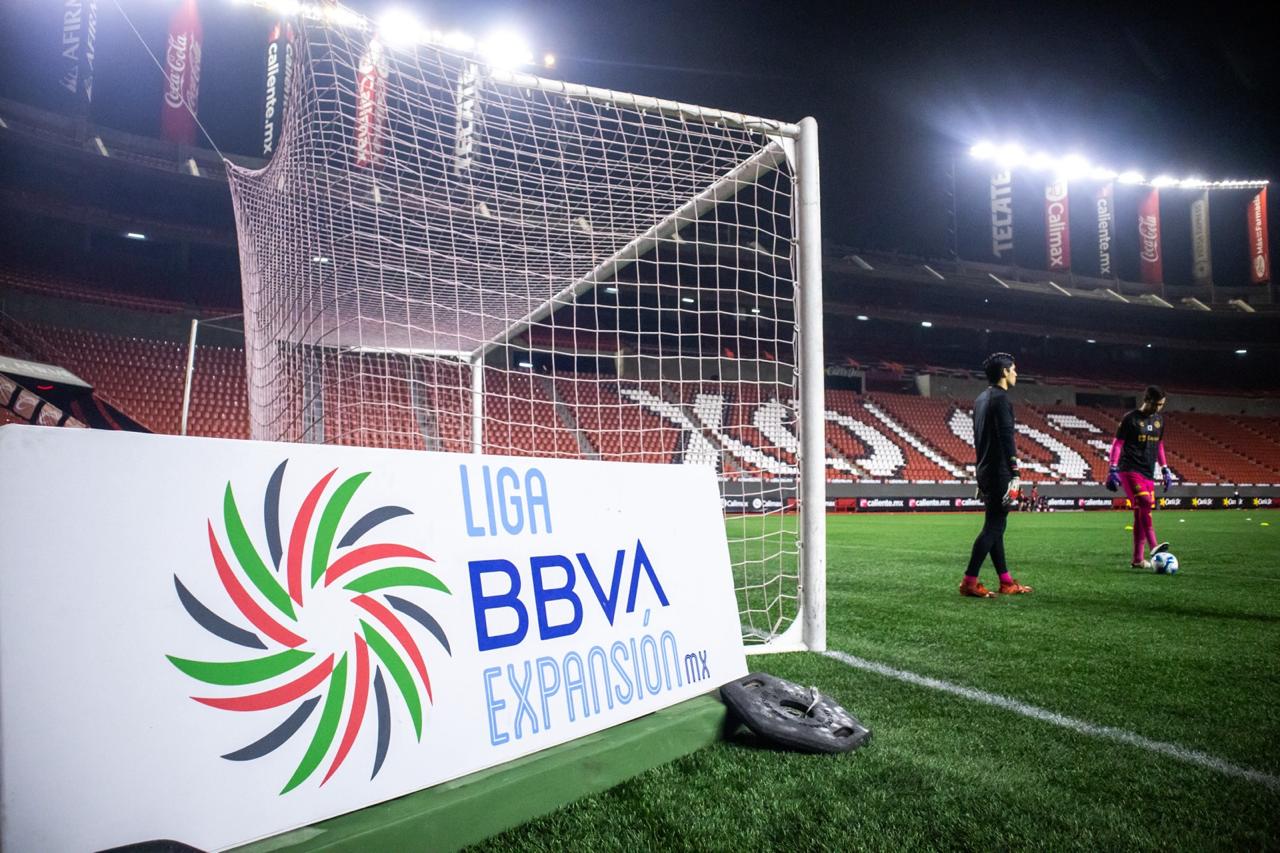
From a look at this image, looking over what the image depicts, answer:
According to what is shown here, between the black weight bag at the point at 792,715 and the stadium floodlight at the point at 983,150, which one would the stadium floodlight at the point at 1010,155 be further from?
the black weight bag at the point at 792,715

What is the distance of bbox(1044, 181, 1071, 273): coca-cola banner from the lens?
92.6 ft

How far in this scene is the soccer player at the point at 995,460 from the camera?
448 cm

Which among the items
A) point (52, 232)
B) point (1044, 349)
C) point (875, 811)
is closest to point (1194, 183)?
point (1044, 349)

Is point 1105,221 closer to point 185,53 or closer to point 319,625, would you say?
point 185,53

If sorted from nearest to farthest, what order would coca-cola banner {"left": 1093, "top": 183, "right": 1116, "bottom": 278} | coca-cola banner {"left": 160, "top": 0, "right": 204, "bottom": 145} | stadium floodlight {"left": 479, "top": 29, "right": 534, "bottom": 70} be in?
coca-cola banner {"left": 160, "top": 0, "right": 204, "bottom": 145} < stadium floodlight {"left": 479, "top": 29, "right": 534, "bottom": 70} < coca-cola banner {"left": 1093, "top": 183, "right": 1116, "bottom": 278}

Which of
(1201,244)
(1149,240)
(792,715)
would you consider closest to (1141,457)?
(792,715)

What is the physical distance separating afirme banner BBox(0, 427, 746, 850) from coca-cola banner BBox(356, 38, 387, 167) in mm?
1917

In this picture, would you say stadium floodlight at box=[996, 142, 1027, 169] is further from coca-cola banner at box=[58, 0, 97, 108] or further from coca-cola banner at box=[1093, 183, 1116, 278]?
coca-cola banner at box=[58, 0, 97, 108]

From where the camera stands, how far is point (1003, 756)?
184 cm

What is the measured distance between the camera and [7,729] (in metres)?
0.90

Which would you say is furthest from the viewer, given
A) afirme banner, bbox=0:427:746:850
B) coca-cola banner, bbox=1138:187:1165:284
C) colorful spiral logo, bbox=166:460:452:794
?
coca-cola banner, bbox=1138:187:1165:284

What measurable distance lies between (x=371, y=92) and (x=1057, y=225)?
106 feet

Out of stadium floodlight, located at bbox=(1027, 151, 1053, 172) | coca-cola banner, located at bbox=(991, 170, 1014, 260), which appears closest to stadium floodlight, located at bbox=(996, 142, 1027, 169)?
stadium floodlight, located at bbox=(1027, 151, 1053, 172)

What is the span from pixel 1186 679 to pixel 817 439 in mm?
1656
